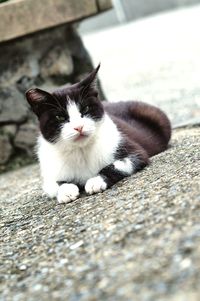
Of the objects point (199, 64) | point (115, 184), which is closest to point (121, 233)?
point (115, 184)

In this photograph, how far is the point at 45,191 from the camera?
313cm

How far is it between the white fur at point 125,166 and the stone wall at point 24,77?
195 cm

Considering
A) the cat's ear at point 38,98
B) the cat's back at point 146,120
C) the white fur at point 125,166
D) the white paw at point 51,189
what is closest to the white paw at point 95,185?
the white fur at point 125,166

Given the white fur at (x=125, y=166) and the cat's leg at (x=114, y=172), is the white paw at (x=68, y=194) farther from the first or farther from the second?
the white fur at (x=125, y=166)

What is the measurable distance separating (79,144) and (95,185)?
246 millimetres

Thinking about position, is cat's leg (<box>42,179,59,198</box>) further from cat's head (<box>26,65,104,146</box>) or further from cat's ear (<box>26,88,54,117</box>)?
cat's ear (<box>26,88,54,117</box>)

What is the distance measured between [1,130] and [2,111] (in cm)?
17

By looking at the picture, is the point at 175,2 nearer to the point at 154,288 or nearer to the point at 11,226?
Result: the point at 11,226

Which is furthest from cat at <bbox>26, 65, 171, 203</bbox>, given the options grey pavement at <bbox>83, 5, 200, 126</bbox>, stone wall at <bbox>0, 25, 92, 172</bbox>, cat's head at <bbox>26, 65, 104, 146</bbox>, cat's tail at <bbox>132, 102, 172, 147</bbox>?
Answer: grey pavement at <bbox>83, 5, 200, 126</bbox>

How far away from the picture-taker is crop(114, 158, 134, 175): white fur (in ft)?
9.39

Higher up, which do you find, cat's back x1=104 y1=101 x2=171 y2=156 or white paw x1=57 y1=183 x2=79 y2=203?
white paw x1=57 y1=183 x2=79 y2=203

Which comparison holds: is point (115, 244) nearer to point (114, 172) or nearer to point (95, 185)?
point (95, 185)

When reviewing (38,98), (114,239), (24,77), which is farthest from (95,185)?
(24,77)

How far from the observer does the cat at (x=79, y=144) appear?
2.76 metres
